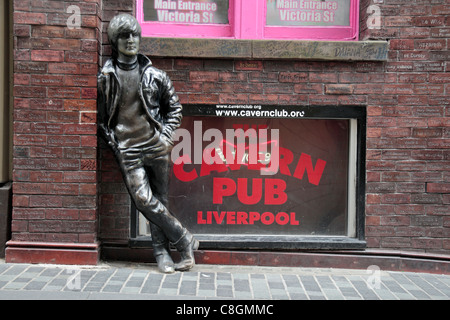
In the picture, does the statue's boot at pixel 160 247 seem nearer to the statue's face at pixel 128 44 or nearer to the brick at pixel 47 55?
the statue's face at pixel 128 44

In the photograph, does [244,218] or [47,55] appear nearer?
[47,55]

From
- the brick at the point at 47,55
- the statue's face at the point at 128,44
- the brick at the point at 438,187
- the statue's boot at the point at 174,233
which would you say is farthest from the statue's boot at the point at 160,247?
the brick at the point at 438,187

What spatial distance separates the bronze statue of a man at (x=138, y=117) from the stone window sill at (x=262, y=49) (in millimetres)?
486

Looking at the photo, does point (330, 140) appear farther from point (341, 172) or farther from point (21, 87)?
point (21, 87)

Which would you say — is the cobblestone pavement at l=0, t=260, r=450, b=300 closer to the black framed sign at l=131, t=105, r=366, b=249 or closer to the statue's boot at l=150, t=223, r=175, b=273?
the statue's boot at l=150, t=223, r=175, b=273

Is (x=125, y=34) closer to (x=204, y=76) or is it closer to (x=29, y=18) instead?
(x=204, y=76)

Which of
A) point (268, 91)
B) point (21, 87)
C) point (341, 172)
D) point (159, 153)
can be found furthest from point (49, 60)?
point (341, 172)

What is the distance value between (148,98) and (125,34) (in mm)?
690

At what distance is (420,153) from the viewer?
6117mm

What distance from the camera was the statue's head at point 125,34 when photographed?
544 centimetres

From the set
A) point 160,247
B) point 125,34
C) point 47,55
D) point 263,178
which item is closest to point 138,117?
point 125,34

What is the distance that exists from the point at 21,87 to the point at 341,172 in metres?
3.80

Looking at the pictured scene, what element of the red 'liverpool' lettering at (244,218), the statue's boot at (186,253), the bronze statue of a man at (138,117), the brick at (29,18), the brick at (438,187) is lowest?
the statue's boot at (186,253)

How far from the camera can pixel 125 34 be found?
546 centimetres
